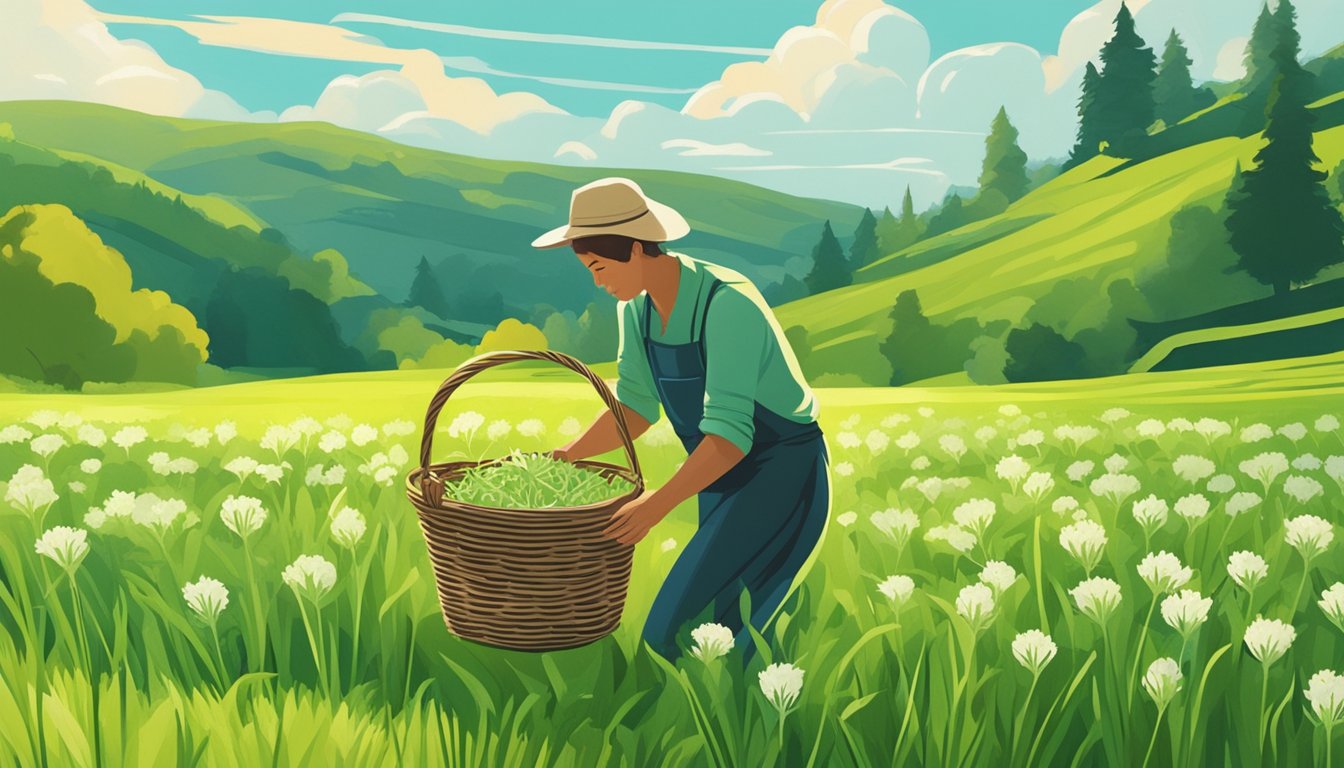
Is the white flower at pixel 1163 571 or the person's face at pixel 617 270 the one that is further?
the person's face at pixel 617 270

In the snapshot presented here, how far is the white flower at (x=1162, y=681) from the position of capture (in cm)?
311

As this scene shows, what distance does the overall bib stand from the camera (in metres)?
4.19

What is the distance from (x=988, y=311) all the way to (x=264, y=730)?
4594 centimetres

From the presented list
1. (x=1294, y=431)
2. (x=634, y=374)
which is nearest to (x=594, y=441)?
(x=634, y=374)

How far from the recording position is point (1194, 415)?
45.4 feet

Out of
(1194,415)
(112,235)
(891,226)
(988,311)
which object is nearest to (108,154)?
(112,235)

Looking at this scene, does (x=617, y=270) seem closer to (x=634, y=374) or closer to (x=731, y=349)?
(x=731, y=349)

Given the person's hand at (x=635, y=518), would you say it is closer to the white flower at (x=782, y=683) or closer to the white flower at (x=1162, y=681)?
the white flower at (x=782, y=683)

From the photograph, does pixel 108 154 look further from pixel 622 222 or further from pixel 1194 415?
pixel 622 222

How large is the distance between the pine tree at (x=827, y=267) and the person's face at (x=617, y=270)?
57.7 meters

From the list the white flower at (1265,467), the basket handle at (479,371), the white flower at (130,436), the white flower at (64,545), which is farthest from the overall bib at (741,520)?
the white flower at (130,436)

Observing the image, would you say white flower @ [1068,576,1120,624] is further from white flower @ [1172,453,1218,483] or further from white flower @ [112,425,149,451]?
white flower @ [112,425,149,451]

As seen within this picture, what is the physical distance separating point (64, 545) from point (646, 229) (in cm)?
235

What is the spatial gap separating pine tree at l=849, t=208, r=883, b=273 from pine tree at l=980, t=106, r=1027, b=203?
9.11 meters
